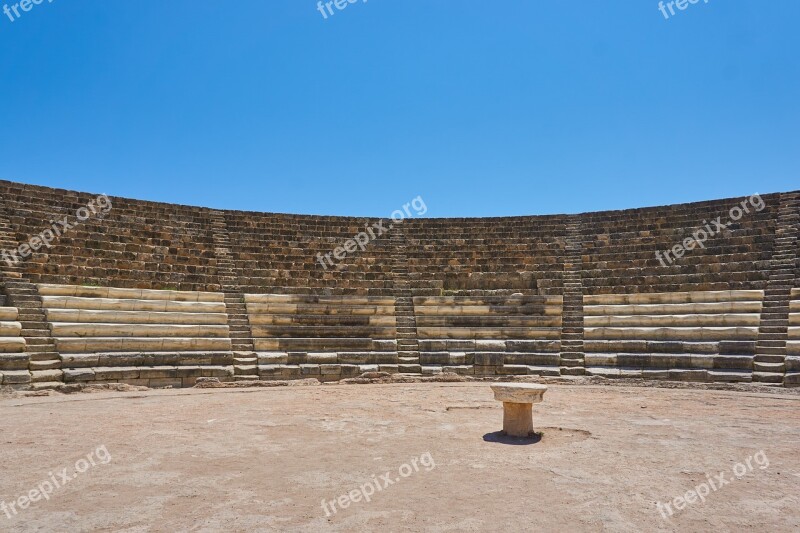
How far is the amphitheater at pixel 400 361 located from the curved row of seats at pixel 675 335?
0.06m

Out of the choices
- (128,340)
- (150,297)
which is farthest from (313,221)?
(128,340)

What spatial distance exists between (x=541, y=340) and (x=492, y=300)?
2042 millimetres

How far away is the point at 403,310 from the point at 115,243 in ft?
27.9

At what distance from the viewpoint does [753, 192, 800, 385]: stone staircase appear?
44.2ft

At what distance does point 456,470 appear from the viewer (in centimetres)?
665

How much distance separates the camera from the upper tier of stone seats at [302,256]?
58.5 feet

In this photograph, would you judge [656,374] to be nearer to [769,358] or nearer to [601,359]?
[601,359]

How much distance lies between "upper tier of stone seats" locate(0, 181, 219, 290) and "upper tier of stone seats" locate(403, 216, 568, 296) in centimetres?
671

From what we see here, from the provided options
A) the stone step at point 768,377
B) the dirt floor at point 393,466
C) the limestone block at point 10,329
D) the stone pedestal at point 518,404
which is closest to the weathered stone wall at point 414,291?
the stone step at point 768,377

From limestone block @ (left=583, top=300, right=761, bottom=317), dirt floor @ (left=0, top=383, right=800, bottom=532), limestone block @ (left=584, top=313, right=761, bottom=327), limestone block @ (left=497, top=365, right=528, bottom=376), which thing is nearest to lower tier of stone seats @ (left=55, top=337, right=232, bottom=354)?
dirt floor @ (left=0, top=383, right=800, bottom=532)

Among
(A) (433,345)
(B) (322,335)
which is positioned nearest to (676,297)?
(A) (433,345)

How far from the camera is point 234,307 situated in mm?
16391

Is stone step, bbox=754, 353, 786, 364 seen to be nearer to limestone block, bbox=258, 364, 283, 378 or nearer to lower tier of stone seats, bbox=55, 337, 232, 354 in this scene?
limestone block, bbox=258, 364, 283, 378

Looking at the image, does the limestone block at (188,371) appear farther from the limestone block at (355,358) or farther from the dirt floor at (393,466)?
the limestone block at (355,358)
